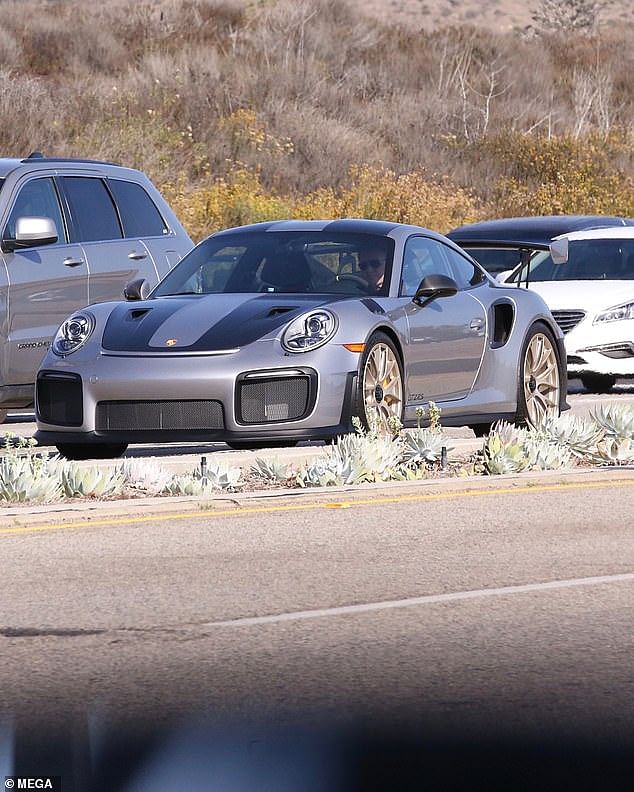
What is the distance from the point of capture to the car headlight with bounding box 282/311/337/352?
1060 centimetres

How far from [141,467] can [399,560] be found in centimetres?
211

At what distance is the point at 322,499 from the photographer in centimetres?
937

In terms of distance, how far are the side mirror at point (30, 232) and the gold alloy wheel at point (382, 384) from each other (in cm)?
290

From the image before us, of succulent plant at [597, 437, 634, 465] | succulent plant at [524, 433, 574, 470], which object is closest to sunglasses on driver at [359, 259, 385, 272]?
succulent plant at [524, 433, 574, 470]

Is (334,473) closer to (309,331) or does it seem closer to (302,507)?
(302,507)

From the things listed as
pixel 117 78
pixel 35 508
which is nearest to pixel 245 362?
pixel 35 508

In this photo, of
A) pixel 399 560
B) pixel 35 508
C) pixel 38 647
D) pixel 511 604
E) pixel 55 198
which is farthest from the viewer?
pixel 55 198

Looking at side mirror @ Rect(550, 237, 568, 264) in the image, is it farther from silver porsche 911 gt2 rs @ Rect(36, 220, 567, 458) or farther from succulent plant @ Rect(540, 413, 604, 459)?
succulent plant @ Rect(540, 413, 604, 459)

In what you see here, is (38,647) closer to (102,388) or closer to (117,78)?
(102,388)

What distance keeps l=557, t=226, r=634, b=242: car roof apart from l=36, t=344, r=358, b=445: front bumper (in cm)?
887

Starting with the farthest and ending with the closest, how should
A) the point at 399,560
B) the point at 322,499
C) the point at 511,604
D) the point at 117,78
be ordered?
1. the point at 117,78
2. the point at 322,499
3. the point at 399,560
4. the point at 511,604

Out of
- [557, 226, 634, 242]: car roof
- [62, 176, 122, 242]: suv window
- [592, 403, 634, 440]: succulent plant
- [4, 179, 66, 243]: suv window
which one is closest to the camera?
[592, 403, 634, 440]: succulent plant

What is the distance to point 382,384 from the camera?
11125mm

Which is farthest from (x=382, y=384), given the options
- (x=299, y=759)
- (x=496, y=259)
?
(x=496, y=259)
